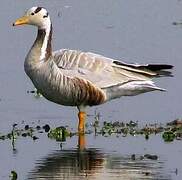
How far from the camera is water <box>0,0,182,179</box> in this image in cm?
1197

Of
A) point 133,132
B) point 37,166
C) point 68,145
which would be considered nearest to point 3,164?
point 37,166

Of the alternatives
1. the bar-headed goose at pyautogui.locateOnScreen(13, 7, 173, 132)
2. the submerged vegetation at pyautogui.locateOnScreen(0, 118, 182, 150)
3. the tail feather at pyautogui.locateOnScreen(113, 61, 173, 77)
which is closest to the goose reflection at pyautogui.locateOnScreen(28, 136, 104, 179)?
the submerged vegetation at pyautogui.locateOnScreen(0, 118, 182, 150)

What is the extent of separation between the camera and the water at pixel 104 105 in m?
12.0

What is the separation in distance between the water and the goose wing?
577 mm

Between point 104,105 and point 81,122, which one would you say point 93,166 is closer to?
point 81,122

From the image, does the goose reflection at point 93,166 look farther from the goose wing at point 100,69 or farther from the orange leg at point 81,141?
the goose wing at point 100,69

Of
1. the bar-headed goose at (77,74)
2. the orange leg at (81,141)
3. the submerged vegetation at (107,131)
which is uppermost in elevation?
the bar-headed goose at (77,74)

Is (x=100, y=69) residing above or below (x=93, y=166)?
above

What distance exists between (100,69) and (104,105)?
136cm

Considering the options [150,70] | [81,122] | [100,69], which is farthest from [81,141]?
[150,70]

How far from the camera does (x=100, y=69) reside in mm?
14445

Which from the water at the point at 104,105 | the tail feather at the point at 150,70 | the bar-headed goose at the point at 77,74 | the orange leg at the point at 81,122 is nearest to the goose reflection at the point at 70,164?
the water at the point at 104,105

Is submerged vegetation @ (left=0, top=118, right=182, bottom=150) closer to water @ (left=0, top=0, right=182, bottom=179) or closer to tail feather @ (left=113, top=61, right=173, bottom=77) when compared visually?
water @ (left=0, top=0, right=182, bottom=179)

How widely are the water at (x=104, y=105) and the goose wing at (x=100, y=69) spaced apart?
1.89 feet
